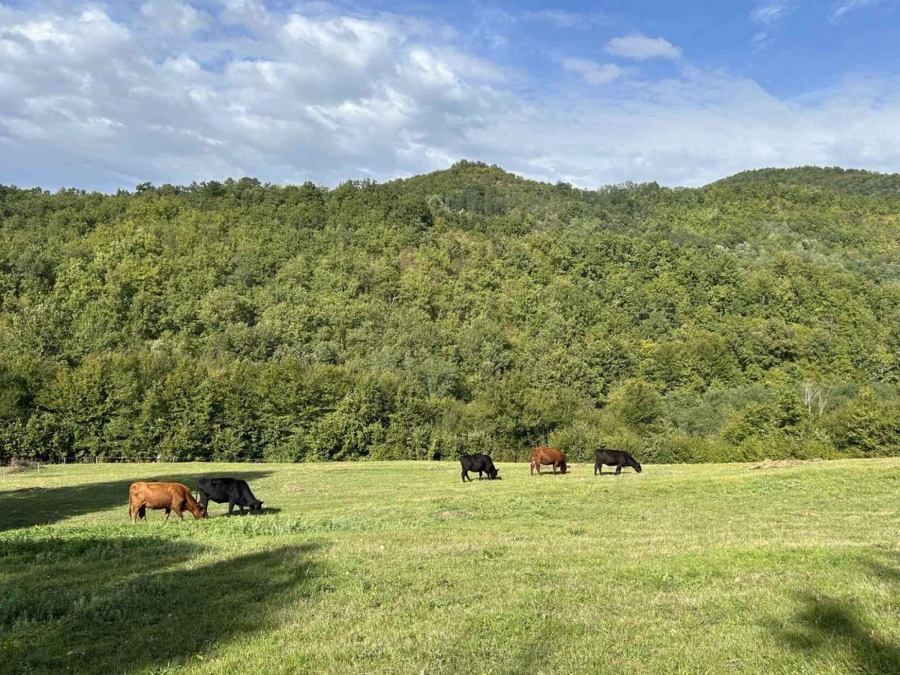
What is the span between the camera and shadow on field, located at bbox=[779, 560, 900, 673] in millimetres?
5492

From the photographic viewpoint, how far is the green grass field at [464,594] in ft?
20.2

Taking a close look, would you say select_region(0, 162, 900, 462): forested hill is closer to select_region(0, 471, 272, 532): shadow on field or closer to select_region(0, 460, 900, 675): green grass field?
select_region(0, 471, 272, 532): shadow on field

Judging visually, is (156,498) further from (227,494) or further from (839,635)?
(839,635)

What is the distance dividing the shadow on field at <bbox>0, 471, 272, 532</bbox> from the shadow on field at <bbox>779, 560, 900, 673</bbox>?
66.8ft

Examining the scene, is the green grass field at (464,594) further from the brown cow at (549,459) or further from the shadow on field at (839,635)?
the brown cow at (549,459)

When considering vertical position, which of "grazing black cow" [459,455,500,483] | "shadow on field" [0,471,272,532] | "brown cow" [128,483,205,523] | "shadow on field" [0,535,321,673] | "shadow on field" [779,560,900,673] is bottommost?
"shadow on field" [0,471,272,532]

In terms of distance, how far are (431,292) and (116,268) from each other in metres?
65.6

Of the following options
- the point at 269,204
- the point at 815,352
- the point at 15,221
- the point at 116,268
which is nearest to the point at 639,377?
the point at 815,352

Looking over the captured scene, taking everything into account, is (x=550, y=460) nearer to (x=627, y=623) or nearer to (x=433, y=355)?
(x=627, y=623)

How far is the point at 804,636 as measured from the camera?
6.25m

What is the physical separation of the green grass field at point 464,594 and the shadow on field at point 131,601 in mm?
40

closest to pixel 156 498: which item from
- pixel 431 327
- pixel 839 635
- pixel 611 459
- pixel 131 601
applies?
pixel 131 601

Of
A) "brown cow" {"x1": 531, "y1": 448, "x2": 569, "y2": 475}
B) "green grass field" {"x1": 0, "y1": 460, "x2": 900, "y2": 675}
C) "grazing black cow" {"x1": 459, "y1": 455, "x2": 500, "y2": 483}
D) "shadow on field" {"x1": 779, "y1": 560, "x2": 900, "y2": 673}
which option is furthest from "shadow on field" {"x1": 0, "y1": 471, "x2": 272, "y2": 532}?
"shadow on field" {"x1": 779, "y1": 560, "x2": 900, "y2": 673}

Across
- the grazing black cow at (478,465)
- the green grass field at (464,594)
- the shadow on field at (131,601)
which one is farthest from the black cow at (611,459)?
the shadow on field at (131,601)
